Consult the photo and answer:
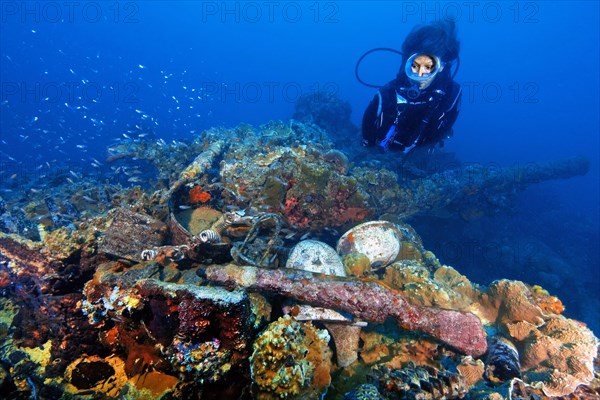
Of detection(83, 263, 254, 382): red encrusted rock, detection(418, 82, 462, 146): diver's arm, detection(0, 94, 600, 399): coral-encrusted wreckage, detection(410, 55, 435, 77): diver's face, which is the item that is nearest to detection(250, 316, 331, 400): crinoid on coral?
detection(0, 94, 600, 399): coral-encrusted wreckage

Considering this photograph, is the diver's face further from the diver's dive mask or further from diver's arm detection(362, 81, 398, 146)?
diver's arm detection(362, 81, 398, 146)

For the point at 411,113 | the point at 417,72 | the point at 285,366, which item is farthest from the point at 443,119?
the point at 285,366

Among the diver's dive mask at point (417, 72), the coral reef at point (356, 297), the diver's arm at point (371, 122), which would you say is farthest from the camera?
the diver's arm at point (371, 122)

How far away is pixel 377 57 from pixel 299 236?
155 m

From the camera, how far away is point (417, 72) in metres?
4.33

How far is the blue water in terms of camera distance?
5425cm

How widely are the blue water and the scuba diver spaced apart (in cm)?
2004

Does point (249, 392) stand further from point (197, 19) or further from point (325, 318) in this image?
point (197, 19)

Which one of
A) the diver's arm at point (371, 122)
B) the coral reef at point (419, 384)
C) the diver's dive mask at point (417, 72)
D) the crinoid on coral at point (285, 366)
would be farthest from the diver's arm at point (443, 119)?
the crinoid on coral at point (285, 366)

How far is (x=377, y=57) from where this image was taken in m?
140

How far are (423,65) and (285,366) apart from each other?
4.31 m

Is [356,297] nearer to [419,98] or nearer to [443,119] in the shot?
[419,98]

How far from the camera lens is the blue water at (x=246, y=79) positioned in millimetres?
54250

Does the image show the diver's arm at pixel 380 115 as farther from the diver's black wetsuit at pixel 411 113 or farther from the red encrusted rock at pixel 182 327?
the red encrusted rock at pixel 182 327
